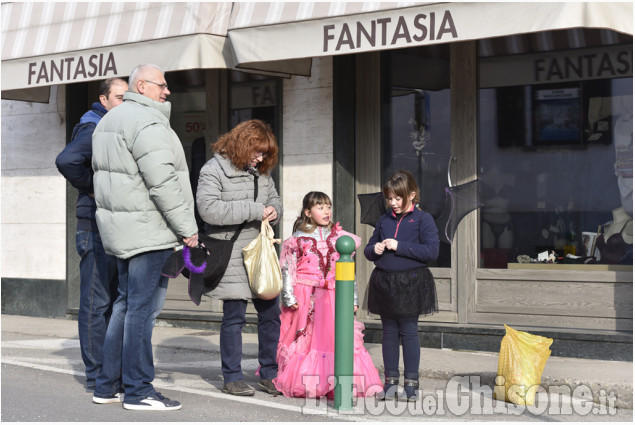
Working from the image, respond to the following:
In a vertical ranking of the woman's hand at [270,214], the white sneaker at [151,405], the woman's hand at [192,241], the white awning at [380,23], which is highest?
the white awning at [380,23]

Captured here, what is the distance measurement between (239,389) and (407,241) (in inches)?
56.5

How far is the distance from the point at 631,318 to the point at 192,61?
176 inches

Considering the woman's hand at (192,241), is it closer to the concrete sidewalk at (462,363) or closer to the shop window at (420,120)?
the concrete sidewalk at (462,363)

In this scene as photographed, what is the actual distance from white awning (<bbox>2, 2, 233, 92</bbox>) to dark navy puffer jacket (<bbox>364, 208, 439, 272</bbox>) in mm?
3240

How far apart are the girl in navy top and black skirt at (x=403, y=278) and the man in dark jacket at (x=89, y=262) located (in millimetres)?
1706

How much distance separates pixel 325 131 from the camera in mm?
9430

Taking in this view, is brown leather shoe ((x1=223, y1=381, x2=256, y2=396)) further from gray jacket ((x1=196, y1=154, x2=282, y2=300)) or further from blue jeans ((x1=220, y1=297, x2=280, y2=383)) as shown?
gray jacket ((x1=196, y1=154, x2=282, y2=300))

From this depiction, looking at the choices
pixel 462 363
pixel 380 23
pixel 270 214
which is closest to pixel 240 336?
pixel 270 214

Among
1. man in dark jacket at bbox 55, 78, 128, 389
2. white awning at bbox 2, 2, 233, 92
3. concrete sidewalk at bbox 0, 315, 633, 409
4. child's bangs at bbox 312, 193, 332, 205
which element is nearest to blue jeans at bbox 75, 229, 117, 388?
man in dark jacket at bbox 55, 78, 128, 389

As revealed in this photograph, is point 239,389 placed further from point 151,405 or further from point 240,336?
point 151,405

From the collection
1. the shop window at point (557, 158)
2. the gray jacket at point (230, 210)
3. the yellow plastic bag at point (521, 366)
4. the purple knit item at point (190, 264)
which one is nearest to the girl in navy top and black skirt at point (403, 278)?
the yellow plastic bag at point (521, 366)

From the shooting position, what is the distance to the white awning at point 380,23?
687 centimetres

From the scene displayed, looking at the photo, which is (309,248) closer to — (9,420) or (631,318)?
(9,420)

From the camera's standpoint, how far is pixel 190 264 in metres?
5.87
